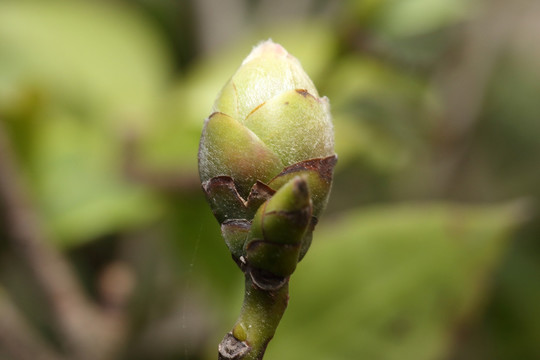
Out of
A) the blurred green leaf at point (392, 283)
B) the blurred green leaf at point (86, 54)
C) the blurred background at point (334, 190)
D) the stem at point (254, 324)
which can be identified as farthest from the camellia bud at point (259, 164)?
the blurred green leaf at point (86, 54)

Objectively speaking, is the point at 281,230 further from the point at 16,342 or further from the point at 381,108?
the point at 381,108

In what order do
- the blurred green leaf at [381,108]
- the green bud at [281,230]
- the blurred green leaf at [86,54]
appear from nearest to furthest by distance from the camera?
the green bud at [281,230] → the blurred green leaf at [381,108] → the blurred green leaf at [86,54]

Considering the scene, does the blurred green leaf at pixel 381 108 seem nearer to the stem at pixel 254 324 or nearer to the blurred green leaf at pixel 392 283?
the blurred green leaf at pixel 392 283

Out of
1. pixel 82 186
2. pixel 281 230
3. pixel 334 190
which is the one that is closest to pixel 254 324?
pixel 281 230

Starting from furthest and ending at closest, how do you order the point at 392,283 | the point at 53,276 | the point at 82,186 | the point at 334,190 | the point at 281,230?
the point at 334,190, the point at 82,186, the point at 53,276, the point at 392,283, the point at 281,230

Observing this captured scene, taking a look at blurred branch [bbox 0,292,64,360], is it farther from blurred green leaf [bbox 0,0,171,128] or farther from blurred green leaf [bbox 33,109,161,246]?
blurred green leaf [bbox 0,0,171,128]

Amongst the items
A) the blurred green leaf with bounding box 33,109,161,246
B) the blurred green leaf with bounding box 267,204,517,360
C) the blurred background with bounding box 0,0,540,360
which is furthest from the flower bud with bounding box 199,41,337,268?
the blurred green leaf with bounding box 33,109,161,246
